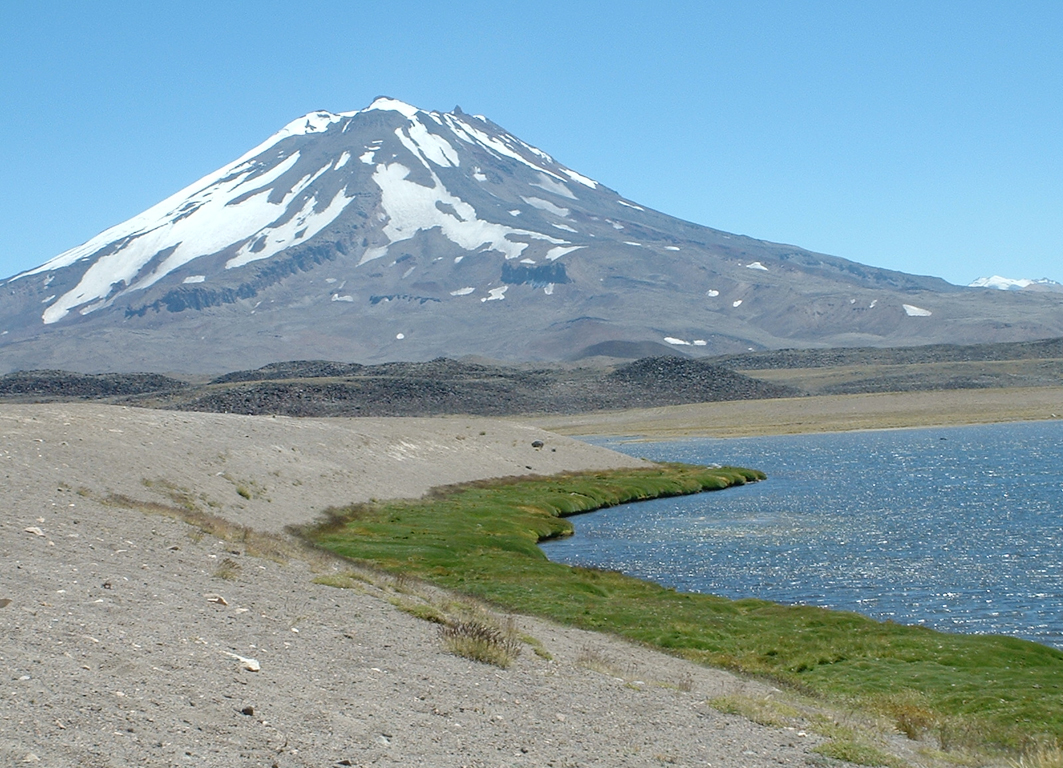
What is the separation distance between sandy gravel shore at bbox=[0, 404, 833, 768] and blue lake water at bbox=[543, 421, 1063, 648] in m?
10.9

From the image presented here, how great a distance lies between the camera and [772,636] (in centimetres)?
2395

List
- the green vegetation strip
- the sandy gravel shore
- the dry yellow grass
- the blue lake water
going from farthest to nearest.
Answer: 1. the dry yellow grass
2. the blue lake water
3. the green vegetation strip
4. the sandy gravel shore

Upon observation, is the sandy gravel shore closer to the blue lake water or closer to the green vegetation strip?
the green vegetation strip

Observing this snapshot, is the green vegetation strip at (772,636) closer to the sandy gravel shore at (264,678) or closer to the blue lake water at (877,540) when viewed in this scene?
the sandy gravel shore at (264,678)

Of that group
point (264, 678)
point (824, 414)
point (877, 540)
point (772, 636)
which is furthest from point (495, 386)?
point (264, 678)

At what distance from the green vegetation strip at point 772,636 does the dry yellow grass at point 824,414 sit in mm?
80837

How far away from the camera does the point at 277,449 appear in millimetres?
50750

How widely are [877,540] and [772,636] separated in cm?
1827

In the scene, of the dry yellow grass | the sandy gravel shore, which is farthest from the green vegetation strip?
the dry yellow grass

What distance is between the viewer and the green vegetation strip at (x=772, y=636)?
17.9 meters

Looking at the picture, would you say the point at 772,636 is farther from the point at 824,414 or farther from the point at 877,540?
the point at 824,414

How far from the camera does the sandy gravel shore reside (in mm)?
11438

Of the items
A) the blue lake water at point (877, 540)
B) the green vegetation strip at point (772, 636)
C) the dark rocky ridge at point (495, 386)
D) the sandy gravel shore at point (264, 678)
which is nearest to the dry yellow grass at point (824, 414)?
the dark rocky ridge at point (495, 386)

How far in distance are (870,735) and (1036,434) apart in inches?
3436
